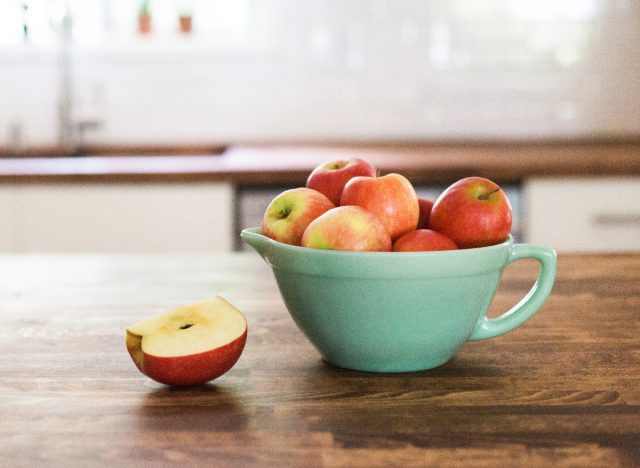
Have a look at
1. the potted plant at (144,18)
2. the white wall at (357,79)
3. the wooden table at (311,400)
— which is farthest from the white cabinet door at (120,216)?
the wooden table at (311,400)


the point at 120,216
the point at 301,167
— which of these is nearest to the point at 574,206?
the point at 301,167

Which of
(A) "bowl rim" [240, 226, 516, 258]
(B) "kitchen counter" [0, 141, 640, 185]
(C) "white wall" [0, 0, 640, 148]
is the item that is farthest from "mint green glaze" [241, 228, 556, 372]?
(C) "white wall" [0, 0, 640, 148]

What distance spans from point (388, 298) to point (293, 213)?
0.13 meters

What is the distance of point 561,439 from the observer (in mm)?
586

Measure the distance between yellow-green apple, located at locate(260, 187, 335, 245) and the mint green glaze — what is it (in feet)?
0.07

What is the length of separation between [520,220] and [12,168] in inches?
55.5

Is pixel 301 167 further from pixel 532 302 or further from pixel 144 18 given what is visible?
pixel 532 302

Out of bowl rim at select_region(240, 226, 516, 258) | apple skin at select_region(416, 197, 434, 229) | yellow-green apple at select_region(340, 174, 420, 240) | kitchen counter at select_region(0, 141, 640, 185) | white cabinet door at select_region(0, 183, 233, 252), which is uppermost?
yellow-green apple at select_region(340, 174, 420, 240)

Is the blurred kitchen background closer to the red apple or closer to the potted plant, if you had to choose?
the potted plant

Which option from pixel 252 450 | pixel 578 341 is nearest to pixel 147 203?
pixel 578 341

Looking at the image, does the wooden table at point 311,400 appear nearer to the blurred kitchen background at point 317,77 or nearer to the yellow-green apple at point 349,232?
the yellow-green apple at point 349,232

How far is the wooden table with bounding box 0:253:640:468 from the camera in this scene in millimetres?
565

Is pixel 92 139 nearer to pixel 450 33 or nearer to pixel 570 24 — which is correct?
pixel 450 33

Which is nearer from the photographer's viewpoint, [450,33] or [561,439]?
[561,439]
